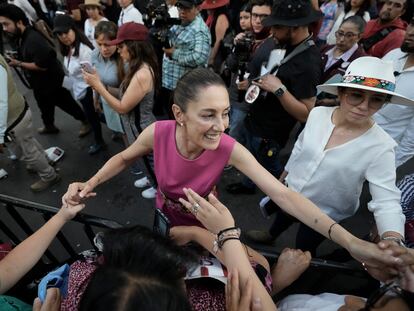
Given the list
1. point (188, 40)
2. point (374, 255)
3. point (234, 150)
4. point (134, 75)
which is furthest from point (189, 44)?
point (374, 255)

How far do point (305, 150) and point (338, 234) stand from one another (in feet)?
1.92

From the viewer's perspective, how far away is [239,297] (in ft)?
3.30

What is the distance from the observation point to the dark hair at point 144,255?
2.76 feet

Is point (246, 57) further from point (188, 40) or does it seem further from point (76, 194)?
point (76, 194)

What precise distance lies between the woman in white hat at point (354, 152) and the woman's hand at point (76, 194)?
1266 mm

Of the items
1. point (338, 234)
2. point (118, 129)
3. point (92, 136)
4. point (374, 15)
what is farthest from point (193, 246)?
point (374, 15)

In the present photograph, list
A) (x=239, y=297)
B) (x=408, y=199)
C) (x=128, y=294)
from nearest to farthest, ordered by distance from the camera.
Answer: (x=128, y=294)
(x=239, y=297)
(x=408, y=199)

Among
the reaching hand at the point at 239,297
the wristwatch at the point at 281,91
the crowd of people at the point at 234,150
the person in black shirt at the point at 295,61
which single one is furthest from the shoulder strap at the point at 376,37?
the reaching hand at the point at 239,297

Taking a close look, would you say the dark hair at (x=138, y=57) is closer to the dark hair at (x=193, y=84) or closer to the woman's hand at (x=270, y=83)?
the woman's hand at (x=270, y=83)

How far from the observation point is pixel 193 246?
1.37 meters

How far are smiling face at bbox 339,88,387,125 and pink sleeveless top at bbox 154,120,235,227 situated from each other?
646 millimetres

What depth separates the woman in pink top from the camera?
1361 mm

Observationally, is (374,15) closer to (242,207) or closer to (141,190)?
(242,207)

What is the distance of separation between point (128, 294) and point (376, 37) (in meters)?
3.67
